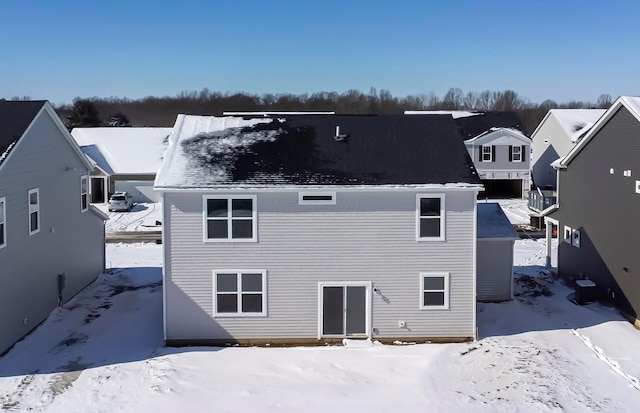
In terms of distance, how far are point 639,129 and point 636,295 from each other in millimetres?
5525

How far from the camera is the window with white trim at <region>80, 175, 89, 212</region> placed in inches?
964

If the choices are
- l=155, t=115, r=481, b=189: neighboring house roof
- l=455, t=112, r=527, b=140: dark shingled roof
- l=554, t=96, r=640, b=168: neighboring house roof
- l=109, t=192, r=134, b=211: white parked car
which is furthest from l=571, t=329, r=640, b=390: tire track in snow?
l=455, t=112, r=527, b=140: dark shingled roof

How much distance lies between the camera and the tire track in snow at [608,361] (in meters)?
15.1

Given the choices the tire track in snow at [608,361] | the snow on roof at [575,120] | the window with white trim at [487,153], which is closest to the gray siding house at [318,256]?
the tire track in snow at [608,361]

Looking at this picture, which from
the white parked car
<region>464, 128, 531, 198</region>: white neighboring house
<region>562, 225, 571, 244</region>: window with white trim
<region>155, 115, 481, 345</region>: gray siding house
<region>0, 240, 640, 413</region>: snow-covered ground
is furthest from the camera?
<region>464, 128, 531, 198</region>: white neighboring house

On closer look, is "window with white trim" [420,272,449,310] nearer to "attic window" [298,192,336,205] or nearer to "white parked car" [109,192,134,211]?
"attic window" [298,192,336,205]

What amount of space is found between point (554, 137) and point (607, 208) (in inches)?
1155

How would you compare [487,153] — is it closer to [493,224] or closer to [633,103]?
[493,224]

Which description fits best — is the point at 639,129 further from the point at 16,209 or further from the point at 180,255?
the point at 16,209

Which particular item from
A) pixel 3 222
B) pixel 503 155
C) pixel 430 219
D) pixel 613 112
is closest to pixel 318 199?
pixel 430 219

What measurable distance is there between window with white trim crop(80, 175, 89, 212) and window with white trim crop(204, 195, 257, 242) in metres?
9.07

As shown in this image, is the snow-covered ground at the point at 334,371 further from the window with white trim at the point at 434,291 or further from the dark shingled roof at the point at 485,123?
the dark shingled roof at the point at 485,123

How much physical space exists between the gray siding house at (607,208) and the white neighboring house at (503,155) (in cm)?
2482

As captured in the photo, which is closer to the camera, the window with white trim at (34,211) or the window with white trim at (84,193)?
the window with white trim at (34,211)
